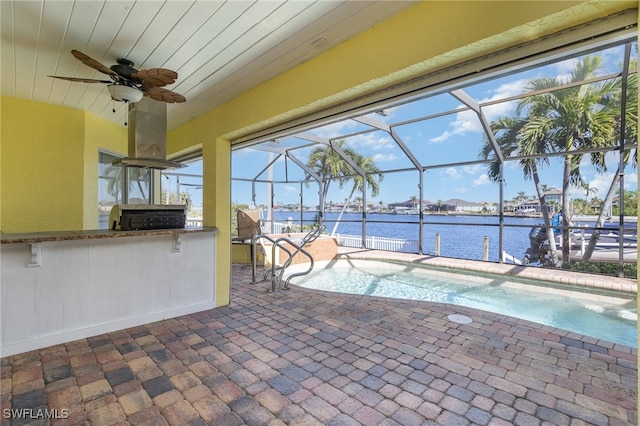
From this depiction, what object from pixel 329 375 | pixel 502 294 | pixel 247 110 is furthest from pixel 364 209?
pixel 329 375

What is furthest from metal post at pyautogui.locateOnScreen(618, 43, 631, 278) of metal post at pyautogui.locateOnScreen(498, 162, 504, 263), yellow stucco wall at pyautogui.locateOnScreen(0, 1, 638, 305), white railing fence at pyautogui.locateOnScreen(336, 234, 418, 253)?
yellow stucco wall at pyautogui.locateOnScreen(0, 1, 638, 305)

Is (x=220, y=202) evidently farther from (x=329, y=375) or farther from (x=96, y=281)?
(x=329, y=375)

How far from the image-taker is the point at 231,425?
160cm

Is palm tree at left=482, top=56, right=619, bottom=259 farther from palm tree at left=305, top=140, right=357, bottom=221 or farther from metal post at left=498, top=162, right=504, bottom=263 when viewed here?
palm tree at left=305, top=140, right=357, bottom=221

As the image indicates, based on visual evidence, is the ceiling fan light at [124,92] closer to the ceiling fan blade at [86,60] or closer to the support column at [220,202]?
the ceiling fan blade at [86,60]

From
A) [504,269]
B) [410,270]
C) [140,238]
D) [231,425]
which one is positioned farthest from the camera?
[410,270]

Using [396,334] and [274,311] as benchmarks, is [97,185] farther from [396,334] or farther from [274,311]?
[396,334]

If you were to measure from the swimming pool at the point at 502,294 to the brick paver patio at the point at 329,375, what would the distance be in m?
1.49

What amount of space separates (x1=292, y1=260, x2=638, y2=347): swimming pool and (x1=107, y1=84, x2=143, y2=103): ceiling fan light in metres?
4.09

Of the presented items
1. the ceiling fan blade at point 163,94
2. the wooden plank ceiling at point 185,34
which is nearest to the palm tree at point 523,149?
the wooden plank ceiling at point 185,34

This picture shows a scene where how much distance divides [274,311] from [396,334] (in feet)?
4.93

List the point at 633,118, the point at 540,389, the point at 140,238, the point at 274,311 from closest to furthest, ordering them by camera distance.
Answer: the point at 540,389 → the point at 140,238 → the point at 274,311 → the point at 633,118

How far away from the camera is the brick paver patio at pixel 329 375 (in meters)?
1.70

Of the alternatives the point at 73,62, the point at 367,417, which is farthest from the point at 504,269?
the point at 73,62
